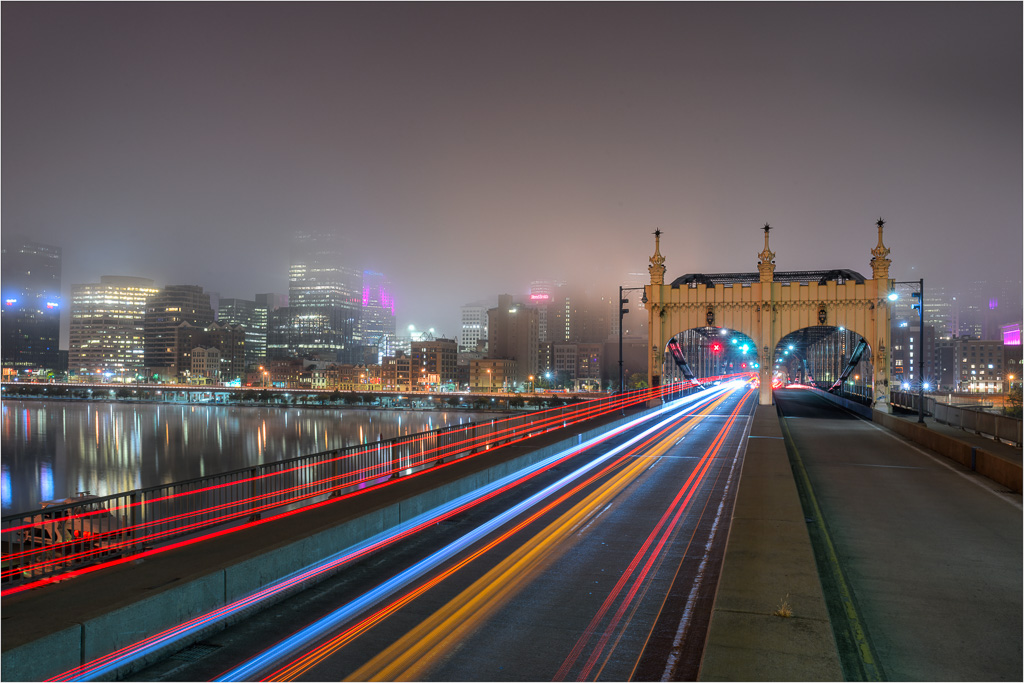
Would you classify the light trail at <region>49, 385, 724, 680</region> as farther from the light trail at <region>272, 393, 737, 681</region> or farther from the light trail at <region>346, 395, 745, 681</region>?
the light trail at <region>346, 395, 745, 681</region>

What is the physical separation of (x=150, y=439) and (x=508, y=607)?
371ft

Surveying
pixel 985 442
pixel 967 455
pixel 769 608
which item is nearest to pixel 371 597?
pixel 769 608

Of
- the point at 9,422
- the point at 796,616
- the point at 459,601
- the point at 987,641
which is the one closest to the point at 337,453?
the point at 459,601

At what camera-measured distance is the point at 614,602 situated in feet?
25.7

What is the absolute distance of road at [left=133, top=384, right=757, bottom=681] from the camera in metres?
6.15

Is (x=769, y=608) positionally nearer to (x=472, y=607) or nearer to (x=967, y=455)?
(x=472, y=607)

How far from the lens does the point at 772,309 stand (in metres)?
45.5

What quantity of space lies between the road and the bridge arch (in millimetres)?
34271

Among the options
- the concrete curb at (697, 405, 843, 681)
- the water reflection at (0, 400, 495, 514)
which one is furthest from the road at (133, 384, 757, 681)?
the water reflection at (0, 400, 495, 514)

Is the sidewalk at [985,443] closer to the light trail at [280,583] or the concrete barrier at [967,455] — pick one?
the concrete barrier at [967,455]

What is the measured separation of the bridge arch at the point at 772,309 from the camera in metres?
43.4

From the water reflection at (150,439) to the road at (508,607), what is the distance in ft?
194

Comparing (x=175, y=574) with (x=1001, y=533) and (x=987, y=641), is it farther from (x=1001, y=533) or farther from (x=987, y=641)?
(x=1001, y=533)

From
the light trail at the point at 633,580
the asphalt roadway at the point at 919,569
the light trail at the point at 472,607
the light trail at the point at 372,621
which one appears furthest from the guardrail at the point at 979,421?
the light trail at the point at 372,621
